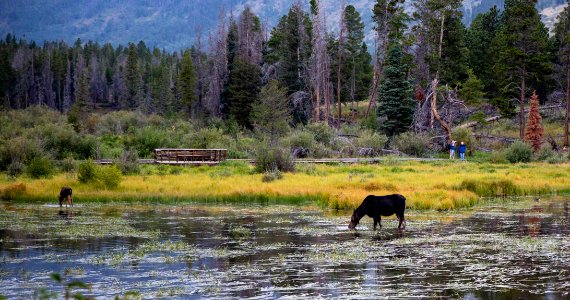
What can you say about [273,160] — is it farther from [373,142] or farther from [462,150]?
[462,150]

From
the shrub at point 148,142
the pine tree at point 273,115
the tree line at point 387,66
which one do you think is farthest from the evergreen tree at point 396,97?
the shrub at point 148,142

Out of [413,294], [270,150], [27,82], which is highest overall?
[27,82]

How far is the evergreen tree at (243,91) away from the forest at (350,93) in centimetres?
14

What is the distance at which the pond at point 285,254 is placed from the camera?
16047 millimetres

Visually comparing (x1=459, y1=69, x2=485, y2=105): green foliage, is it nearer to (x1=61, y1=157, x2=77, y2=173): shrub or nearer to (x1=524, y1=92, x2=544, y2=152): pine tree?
(x1=524, y1=92, x2=544, y2=152): pine tree

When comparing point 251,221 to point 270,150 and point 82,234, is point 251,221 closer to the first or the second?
point 82,234

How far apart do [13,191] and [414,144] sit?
37.0 meters

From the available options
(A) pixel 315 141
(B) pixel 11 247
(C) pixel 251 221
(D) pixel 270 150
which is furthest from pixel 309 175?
(B) pixel 11 247

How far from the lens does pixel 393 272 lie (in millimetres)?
17734

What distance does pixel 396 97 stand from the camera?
69.2 metres

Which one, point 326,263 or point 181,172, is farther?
point 181,172

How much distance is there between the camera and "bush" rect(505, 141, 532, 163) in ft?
187

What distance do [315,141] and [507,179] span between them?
25.9 m

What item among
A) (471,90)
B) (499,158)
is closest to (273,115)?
(471,90)
